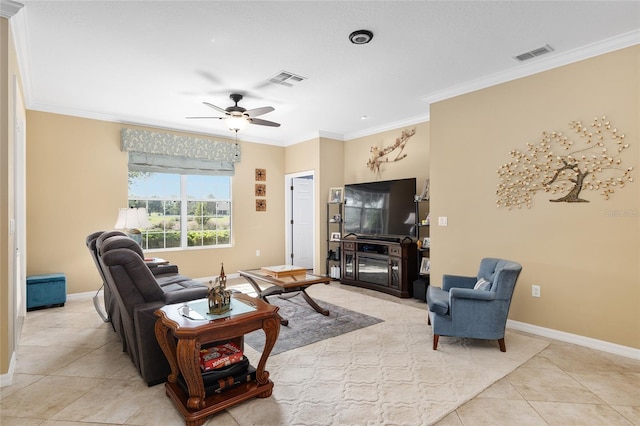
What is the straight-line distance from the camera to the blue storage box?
14.1ft

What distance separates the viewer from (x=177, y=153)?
230 inches

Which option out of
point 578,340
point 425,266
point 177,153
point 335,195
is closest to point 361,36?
point 425,266

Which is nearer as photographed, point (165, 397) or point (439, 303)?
point (165, 397)

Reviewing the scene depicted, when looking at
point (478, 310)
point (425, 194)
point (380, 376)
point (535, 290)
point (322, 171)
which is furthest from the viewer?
point (322, 171)

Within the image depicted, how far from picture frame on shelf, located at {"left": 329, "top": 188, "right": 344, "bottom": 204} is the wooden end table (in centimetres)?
403

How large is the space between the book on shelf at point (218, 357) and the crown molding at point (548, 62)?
371 cm

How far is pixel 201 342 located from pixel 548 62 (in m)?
3.93

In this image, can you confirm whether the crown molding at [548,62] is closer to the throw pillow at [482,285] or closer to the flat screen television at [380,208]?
the flat screen television at [380,208]

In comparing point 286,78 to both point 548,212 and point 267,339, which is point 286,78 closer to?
point 267,339

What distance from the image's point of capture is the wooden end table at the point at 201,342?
199cm

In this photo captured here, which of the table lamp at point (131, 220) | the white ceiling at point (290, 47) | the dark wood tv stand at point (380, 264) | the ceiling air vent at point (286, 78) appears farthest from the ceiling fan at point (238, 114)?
the dark wood tv stand at point (380, 264)

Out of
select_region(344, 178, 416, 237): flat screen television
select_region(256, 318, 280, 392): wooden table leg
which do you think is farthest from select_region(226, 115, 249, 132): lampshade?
select_region(256, 318, 280, 392): wooden table leg

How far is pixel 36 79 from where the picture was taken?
A: 386 cm

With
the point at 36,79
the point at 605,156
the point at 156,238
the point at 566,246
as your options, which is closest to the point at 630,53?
the point at 605,156
